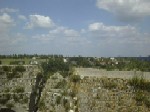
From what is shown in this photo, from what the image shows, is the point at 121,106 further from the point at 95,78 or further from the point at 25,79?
the point at 25,79

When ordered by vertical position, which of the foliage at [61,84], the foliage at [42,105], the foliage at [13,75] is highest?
the foliage at [13,75]

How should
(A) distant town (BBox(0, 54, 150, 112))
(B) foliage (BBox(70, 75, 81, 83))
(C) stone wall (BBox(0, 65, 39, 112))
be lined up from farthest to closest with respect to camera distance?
(C) stone wall (BBox(0, 65, 39, 112))
(B) foliage (BBox(70, 75, 81, 83))
(A) distant town (BBox(0, 54, 150, 112))

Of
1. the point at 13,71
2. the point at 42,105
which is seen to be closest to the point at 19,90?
the point at 13,71

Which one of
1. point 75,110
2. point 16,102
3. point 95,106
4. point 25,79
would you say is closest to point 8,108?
point 16,102

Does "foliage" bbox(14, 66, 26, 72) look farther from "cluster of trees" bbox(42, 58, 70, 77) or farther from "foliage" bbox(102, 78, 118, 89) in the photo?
"foliage" bbox(102, 78, 118, 89)

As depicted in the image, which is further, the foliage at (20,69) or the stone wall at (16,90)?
the foliage at (20,69)

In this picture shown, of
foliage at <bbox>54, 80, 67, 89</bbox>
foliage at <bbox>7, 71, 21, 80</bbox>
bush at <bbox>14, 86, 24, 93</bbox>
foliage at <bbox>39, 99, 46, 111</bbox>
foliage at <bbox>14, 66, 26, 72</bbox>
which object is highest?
foliage at <bbox>14, 66, 26, 72</bbox>

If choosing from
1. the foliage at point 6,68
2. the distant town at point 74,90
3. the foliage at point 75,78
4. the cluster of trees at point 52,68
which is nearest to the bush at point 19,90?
the distant town at point 74,90

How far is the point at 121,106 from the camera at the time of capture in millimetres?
12969

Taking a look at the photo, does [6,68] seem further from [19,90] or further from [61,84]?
[61,84]

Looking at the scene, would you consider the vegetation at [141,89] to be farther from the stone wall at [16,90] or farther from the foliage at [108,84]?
the stone wall at [16,90]

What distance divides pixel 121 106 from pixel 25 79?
23.1 feet

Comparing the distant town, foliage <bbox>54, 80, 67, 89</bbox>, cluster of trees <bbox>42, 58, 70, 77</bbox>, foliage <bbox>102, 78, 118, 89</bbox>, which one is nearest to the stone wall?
the distant town

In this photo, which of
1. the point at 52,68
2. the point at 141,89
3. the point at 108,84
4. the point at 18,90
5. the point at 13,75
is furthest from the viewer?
the point at 52,68
